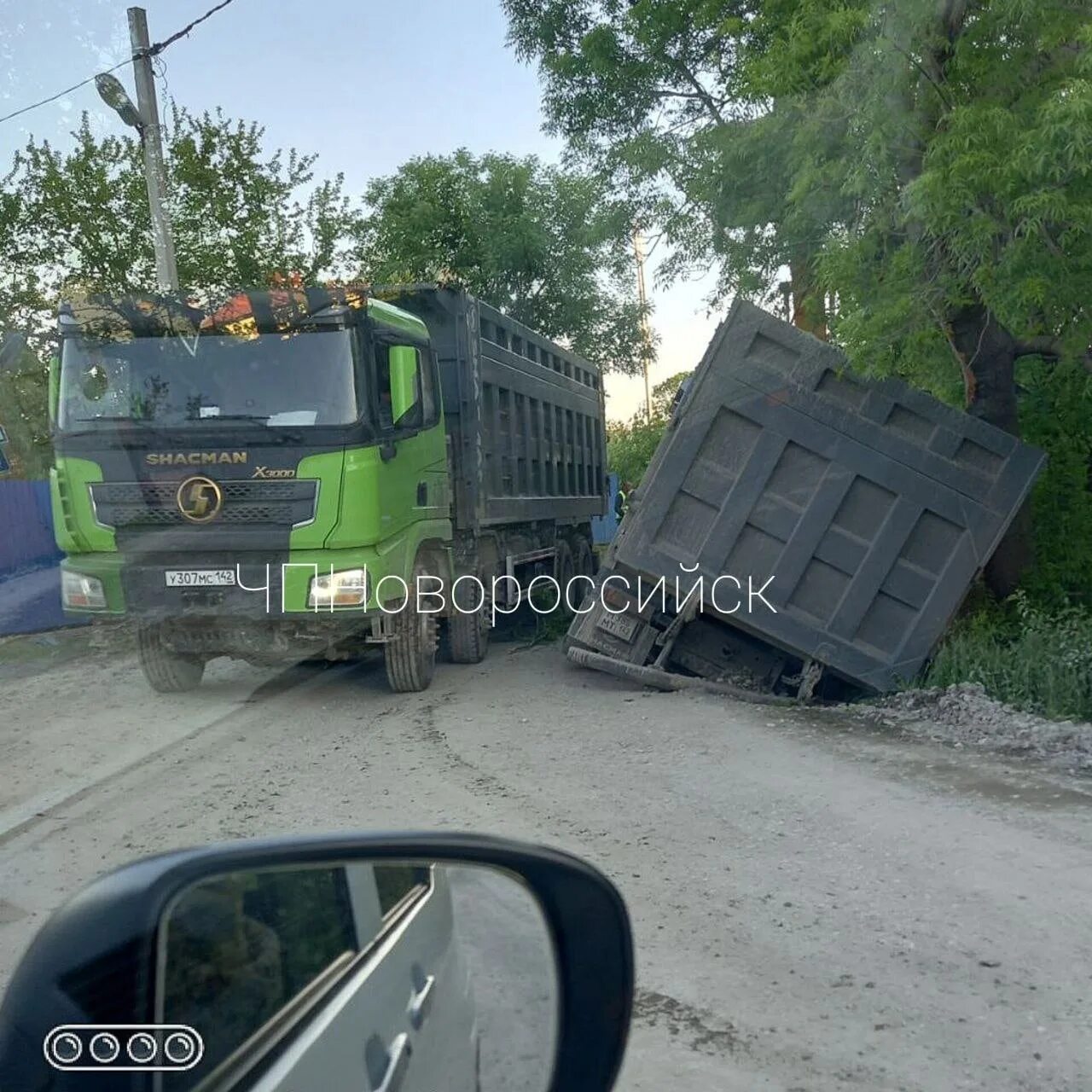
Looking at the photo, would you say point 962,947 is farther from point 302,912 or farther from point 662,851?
point 302,912

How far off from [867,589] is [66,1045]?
315 inches

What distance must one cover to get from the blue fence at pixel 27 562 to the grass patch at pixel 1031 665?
977cm

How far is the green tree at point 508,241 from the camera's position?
20.5 meters

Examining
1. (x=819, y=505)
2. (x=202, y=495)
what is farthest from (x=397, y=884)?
(x=819, y=505)

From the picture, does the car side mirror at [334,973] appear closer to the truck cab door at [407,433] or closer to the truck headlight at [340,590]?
the truck headlight at [340,590]

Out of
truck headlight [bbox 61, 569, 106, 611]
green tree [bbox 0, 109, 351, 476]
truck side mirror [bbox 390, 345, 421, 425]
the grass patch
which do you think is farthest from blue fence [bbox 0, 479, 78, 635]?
the grass patch

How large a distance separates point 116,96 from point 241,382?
702 cm

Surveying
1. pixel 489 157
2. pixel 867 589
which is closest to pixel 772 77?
pixel 867 589

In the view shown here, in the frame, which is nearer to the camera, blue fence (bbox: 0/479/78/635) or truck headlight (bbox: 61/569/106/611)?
truck headlight (bbox: 61/569/106/611)

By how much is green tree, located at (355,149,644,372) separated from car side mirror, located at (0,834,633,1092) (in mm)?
17937

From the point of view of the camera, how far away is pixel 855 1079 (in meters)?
3.39

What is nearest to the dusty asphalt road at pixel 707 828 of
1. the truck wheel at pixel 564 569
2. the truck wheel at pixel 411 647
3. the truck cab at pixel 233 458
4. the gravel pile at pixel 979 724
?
the truck wheel at pixel 411 647

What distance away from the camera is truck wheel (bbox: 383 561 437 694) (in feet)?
31.4

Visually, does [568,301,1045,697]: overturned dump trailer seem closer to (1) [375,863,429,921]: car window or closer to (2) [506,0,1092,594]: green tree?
(2) [506,0,1092,594]: green tree
